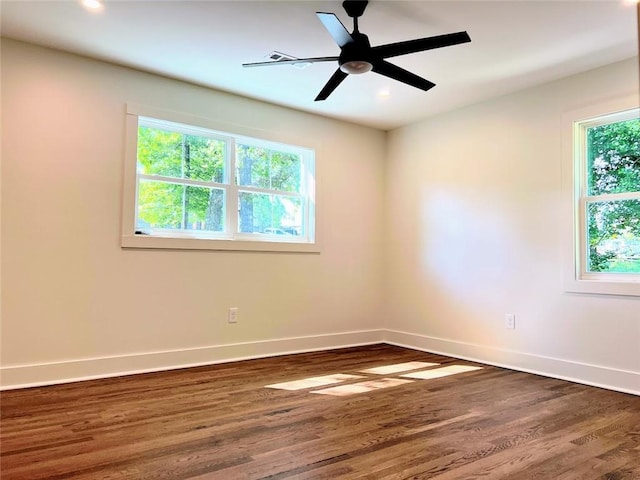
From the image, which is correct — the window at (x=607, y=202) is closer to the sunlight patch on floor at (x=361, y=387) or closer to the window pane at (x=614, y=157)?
the window pane at (x=614, y=157)

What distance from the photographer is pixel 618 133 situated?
3434 millimetres

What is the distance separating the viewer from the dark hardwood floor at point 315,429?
76.2 inches

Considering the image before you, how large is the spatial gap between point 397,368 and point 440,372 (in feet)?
1.16

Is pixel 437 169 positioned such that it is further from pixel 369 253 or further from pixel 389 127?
pixel 369 253

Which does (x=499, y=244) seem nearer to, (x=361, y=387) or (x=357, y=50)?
(x=361, y=387)

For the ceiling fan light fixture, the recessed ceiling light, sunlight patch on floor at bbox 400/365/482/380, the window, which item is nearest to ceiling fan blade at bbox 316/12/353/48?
the ceiling fan light fixture

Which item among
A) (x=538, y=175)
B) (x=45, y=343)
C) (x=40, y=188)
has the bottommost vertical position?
(x=45, y=343)

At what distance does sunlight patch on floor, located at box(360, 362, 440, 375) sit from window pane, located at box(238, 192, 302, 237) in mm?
1568

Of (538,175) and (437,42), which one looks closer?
(437,42)

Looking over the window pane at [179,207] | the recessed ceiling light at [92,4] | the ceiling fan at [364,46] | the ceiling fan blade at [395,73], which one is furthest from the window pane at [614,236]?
the recessed ceiling light at [92,4]

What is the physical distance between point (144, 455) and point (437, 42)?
2.48m

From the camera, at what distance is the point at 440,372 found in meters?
3.71

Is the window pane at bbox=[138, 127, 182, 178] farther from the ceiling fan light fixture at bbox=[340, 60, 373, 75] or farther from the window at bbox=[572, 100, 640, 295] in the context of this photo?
the window at bbox=[572, 100, 640, 295]

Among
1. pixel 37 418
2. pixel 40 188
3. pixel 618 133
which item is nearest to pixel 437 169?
pixel 618 133
